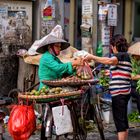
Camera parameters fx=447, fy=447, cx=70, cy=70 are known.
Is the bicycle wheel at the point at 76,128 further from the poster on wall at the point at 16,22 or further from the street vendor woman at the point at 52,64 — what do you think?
the poster on wall at the point at 16,22

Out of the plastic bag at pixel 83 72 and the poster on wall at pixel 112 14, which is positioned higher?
the poster on wall at pixel 112 14

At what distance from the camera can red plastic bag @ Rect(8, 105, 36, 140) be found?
595 centimetres

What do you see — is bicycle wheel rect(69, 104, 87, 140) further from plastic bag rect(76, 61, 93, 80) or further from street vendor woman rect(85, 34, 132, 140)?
street vendor woman rect(85, 34, 132, 140)

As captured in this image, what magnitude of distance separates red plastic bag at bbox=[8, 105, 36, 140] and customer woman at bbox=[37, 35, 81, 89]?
0.52 m

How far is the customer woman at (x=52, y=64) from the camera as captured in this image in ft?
20.5

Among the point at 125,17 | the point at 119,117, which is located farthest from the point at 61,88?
the point at 125,17

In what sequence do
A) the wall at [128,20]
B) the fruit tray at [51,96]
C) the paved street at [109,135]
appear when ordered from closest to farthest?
the fruit tray at [51,96] < the paved street at [109,135] < the wall at [128,20]

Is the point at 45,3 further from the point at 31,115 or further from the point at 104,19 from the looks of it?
the point at 31,115

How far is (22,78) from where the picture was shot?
8930mm

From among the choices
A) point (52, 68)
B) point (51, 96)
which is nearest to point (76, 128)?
point (51, 96)

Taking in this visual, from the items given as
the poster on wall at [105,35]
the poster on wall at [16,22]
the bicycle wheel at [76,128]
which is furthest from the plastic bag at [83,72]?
the poster on wall at [16,22]

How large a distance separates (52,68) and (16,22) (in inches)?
118

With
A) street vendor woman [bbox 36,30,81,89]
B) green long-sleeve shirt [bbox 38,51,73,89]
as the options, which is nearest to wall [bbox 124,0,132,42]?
street vendor woman [bbox 36,30,81,89]

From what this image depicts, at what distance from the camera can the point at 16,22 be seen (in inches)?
354
